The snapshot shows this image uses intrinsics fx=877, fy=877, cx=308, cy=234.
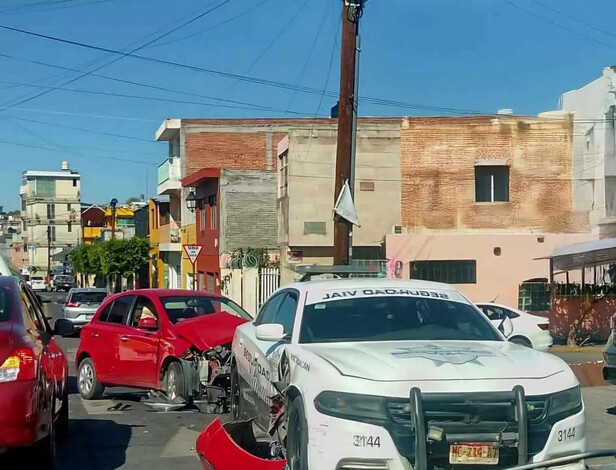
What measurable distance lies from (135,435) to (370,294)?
3.89 m

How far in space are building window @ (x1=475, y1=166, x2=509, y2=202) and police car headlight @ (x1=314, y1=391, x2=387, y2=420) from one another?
2628 cm

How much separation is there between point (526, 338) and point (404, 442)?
14.2m

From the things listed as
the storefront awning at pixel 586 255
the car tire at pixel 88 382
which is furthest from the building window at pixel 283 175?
the car tire at pixel 88 382

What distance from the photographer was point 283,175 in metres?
30.7

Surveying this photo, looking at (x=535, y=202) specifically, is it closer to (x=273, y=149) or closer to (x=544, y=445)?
(x=273, y=149)

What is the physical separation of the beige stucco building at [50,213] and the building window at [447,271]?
291 ft

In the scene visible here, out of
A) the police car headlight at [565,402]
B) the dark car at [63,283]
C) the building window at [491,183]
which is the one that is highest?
the building window at [491,183]

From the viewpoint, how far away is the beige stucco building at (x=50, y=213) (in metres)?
111

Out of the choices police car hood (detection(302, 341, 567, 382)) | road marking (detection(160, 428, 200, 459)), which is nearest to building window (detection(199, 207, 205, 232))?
road marking (detection(160, 428, 200, 459))

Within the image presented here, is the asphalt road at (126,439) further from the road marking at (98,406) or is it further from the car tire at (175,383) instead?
the car tire at (175,383)

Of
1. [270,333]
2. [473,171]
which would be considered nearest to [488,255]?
[473,171]

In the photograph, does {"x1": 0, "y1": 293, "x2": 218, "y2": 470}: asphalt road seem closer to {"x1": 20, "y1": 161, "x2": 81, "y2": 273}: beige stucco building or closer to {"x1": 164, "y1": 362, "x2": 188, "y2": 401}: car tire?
{"x1": 164, "y1": 362, "x2": 188, "y2": 401}: car tire

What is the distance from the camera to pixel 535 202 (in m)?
30.8

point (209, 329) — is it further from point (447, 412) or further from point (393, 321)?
point (447, 412)
